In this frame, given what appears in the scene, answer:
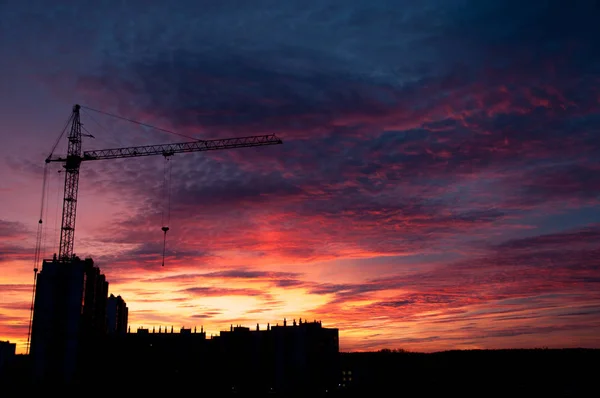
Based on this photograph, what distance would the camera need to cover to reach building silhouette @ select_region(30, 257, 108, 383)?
597ft

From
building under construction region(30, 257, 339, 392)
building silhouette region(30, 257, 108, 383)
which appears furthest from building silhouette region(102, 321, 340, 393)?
building silhouette region(30, 257, 108, 383)

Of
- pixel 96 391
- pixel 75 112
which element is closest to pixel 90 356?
pixel 96 391

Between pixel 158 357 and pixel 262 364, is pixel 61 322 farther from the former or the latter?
pixel 262 364

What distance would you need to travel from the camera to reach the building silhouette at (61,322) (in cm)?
18188

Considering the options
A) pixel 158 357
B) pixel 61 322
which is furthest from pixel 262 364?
pixel 61 322

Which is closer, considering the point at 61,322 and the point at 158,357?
the point at 61,322

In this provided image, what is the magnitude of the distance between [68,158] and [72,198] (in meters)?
15.4

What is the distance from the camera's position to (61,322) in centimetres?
18825

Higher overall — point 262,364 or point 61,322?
point 61,322

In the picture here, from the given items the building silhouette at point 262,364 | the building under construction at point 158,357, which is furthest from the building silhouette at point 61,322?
the building silhouette at point 262,364

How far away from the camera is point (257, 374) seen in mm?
191375

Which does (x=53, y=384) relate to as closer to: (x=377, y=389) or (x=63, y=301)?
(x=63, y=301)

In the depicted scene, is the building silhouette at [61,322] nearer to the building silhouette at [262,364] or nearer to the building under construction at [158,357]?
the building under construction at [158,357]

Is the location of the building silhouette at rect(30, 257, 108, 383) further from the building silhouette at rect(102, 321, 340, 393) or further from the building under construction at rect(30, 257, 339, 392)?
the building silhouette at rect(102, 321, 340, 393)
